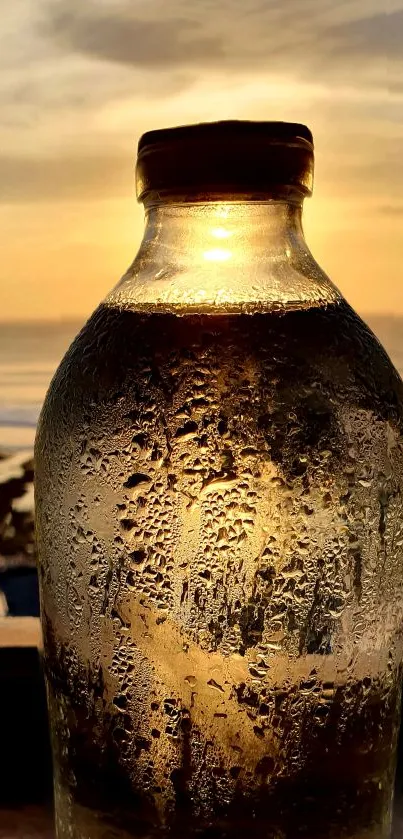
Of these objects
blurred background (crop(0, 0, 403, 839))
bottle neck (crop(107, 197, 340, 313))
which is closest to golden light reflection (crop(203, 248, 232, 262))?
bottle neck (crop(107, 197, 340, 313))

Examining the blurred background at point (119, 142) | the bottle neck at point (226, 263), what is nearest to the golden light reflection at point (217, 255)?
the bottle neck at point (226, 263)

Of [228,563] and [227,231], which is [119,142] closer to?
[227,231]

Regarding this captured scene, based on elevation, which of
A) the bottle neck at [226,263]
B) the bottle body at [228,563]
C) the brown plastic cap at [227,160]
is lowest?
the bottle body at [228,563]

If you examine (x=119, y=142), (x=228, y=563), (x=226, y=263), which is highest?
(x=119, y=142)

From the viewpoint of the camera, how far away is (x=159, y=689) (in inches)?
21.2

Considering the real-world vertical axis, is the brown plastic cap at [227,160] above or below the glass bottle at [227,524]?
above

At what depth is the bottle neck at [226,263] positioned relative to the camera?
0.55m

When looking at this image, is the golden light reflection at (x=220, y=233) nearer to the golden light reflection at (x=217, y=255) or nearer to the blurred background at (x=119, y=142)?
the golden light reflection at (x=217, y=255)

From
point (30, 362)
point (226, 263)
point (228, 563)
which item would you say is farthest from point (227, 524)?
point (30, 362)

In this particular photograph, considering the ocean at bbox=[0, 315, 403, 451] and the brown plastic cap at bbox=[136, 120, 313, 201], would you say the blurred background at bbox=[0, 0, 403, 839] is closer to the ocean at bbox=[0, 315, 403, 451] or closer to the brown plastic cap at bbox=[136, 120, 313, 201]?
the ocean at bbox=[0, 315, 403, 451]

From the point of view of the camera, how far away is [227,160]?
53 cm

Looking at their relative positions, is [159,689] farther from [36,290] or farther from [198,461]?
[36,290]

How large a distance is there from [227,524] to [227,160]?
202 mm

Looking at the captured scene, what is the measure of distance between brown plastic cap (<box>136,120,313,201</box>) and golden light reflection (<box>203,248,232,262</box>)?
0.11ft
